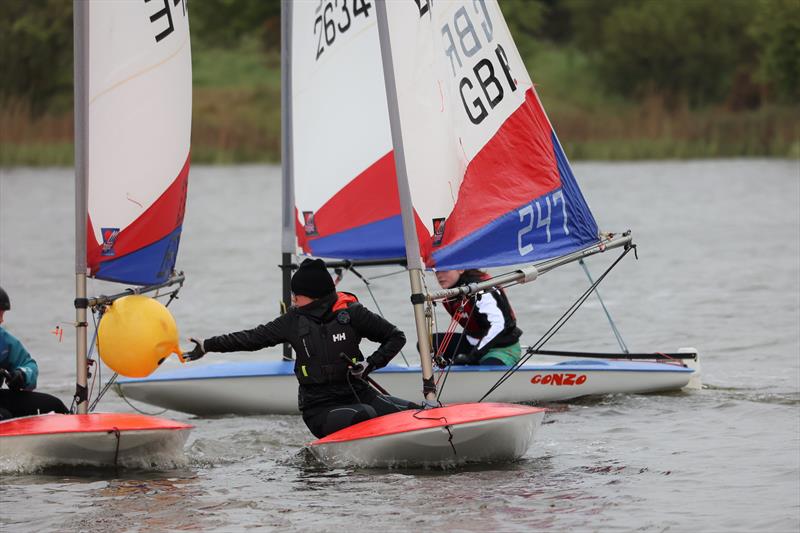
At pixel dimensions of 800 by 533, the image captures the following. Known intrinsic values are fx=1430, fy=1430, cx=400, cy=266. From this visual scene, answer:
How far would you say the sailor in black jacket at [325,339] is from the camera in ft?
24.2

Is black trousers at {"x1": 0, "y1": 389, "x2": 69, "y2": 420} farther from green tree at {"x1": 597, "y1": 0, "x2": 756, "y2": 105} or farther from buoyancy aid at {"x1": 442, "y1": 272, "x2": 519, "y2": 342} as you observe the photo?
green tree at {"x1": 597, "y1": 0, "x2": 756, "y2": 105}

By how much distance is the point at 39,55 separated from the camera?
37.9 metres

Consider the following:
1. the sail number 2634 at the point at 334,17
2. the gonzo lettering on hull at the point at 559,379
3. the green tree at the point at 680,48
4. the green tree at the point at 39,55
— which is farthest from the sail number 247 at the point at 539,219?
the green tree at the point at 680,48

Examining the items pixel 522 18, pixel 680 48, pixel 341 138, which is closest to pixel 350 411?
pixel 341 138

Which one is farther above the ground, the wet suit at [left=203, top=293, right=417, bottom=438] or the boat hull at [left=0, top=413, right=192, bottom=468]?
the wet suit at [left=203, top=293, right=417, bottom=438]

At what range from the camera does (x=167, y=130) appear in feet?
26.9

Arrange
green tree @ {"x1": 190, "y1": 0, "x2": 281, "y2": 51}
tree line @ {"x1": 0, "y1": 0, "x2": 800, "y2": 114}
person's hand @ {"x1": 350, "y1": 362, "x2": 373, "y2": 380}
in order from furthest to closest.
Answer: green tree @ {"x1": 190, "y1": 0, "x2": 281, "y2": 51}, tree line @ {"x1": 0, "y1": 0, "x2": 800, "y2": 114}, person's hand @ {"x1": 350, "y1": 362, "x2": 373, "y2": 380}

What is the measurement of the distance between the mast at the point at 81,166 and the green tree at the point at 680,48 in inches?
1447

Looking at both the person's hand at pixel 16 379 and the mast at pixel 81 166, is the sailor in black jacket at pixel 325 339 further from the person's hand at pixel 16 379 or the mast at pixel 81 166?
the person's hand at pixel 16 379

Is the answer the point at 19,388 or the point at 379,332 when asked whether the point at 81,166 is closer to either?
the point at 19,388

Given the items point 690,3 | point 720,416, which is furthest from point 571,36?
point 720,416

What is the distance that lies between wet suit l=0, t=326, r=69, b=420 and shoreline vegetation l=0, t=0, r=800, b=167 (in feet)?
76.3

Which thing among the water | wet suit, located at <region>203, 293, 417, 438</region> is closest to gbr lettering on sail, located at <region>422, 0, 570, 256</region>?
the water

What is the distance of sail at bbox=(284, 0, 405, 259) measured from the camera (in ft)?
31.5
